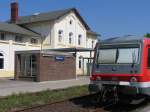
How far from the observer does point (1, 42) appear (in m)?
37.6

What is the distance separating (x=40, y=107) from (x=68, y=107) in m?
1.18

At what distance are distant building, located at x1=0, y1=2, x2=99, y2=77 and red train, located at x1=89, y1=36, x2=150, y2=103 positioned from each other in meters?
25.5

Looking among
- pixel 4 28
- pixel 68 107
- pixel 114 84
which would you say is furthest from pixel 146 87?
pixel 4 28

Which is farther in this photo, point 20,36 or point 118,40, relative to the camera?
point 20,36

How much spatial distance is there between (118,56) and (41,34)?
1355 inches

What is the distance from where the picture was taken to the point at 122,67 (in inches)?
514

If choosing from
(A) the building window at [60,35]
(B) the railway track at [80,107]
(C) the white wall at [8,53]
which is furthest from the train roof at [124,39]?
(A) the building window at [60,35]

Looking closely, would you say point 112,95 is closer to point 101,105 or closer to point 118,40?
point 101,105

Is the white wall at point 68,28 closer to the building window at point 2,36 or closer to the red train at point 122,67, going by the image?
the building window at point 2,36

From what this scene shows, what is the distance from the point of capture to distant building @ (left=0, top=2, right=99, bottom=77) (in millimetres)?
39000

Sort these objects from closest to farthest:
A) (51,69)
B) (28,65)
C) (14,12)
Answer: (51,69), (28,65), (14,12)

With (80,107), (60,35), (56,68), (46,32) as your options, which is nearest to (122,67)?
(80,107)

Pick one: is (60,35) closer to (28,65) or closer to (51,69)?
(28,65)

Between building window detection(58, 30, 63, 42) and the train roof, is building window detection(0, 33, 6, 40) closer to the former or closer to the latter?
building window detection(58, 30, 63, 42)
